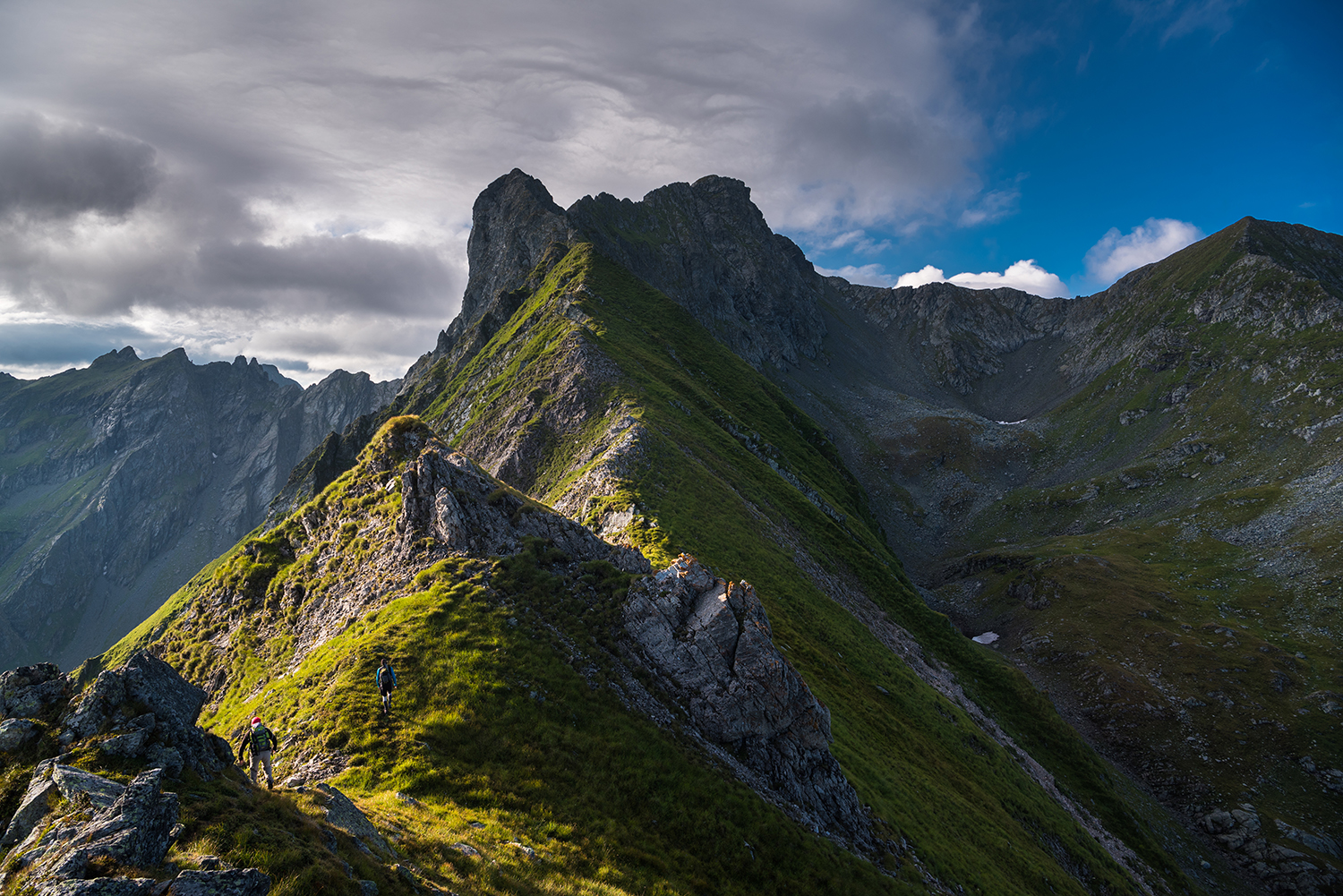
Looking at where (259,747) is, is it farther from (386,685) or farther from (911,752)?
(911,752)

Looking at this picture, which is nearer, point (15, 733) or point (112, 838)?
point (112, 838)

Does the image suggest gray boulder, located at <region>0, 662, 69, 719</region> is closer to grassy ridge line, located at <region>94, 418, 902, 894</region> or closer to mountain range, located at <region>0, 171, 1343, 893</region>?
mountain range, located at <region>0, 171, 1343, 893</region>

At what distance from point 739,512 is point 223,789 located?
52322 mm

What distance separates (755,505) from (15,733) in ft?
204

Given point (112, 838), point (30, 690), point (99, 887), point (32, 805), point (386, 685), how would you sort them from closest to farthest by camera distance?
point (99, 887) < point (112, 838) < point (32, 805) < point (30, 690) < point (386, 685)

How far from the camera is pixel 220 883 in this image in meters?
10.3

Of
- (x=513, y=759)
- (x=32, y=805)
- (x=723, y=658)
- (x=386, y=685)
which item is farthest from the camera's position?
(x=723, y=658)

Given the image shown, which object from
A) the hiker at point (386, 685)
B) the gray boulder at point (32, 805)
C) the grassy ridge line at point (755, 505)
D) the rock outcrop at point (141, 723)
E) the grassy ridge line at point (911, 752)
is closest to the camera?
the gray boulder at point (32, 805)

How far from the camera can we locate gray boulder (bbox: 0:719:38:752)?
13.2 meters

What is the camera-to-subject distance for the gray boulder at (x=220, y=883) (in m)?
9.96

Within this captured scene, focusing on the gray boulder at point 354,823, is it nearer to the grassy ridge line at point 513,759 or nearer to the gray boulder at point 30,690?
the grassy ridge line at point 513,759

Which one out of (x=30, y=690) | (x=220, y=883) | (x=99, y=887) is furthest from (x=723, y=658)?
(x=30, y=690)

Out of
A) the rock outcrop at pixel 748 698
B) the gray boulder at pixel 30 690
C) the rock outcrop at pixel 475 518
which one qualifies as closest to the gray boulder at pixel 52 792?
the gray boulder at pixel 30 690

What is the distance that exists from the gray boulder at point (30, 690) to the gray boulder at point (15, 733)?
27.8 inches
